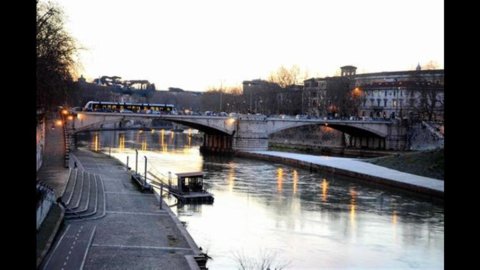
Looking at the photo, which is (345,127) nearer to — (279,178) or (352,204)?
(279,178)

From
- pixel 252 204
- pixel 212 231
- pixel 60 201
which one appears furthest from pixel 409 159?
pixel 60 201

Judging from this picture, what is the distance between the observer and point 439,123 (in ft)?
174

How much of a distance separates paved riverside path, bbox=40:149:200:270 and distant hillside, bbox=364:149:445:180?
15338 mm

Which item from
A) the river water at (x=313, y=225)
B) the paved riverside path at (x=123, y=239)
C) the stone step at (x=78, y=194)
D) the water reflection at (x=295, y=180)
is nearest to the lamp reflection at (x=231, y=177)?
the river water at (x=313, y=225)

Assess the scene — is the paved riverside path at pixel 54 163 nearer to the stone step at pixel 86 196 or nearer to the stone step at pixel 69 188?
the stone step at pixel 69 188

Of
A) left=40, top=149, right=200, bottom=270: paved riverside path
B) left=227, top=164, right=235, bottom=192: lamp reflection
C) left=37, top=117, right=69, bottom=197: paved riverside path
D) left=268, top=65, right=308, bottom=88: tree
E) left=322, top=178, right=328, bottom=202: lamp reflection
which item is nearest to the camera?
left=40, top=149, right=200, bottom=270: paved riverside path

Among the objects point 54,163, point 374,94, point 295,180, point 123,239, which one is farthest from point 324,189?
point 374,94

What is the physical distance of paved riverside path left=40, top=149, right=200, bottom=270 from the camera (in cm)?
1188

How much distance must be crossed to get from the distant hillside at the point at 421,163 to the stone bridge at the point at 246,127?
52.8ft

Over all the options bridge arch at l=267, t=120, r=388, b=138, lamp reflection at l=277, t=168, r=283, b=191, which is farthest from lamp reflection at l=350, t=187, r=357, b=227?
bridge arch at l=267, t=120, r=388, b=138

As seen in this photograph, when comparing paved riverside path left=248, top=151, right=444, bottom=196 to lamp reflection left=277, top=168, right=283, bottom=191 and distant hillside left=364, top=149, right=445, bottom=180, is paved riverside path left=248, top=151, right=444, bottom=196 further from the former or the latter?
lamp reflection left=277, top=168, right=283, bottom=191

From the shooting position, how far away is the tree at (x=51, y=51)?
21.2 meters
